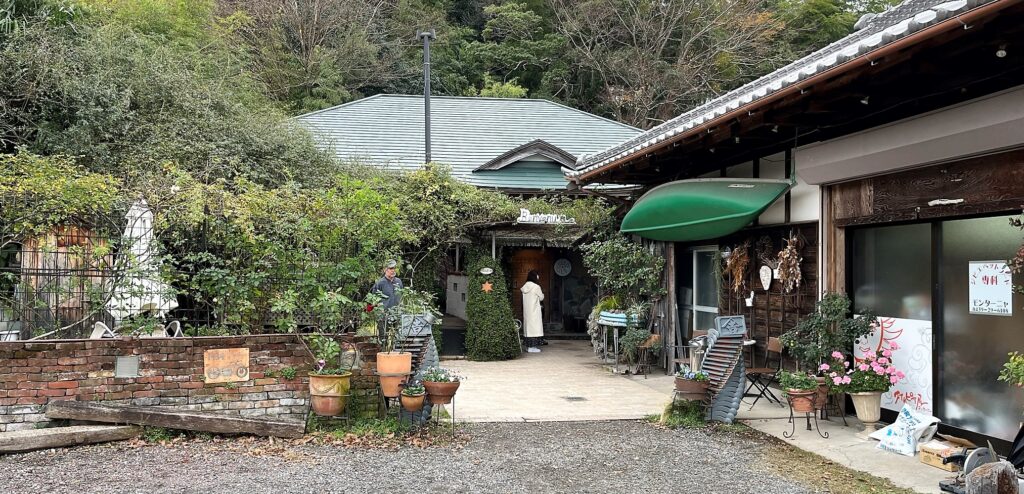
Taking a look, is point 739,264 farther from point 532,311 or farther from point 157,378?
point 157,378

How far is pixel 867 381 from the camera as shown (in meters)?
6.11

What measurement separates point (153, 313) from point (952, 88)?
283 inches

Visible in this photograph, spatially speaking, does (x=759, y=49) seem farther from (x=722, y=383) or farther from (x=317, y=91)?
(x=722, y=383)

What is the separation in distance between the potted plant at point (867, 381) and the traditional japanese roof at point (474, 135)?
9511 mm

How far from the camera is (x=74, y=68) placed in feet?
Result: 33.4

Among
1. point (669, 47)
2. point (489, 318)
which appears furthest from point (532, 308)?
point (669, 47)

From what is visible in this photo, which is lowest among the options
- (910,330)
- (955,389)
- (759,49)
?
(955,389)

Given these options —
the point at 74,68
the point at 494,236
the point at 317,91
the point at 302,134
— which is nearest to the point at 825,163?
the point at 494,236

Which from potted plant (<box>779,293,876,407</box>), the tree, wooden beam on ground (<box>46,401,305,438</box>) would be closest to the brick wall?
wooden beam on ground (<box>46,401,305,438</box>)

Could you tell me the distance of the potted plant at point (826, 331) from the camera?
6.46 meters

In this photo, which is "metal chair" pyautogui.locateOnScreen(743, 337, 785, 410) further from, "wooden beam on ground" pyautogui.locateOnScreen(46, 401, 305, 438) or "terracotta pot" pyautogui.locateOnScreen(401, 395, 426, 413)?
"wooden beam on ground" pyautogui.locateOnScreen(46, 401, 305, 438)

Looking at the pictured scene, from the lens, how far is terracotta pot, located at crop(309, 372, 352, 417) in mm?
6230

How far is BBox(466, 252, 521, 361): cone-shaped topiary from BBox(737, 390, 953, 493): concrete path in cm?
515

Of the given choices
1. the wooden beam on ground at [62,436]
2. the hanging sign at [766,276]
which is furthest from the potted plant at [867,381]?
the wooden beam on ground at [62,436]
